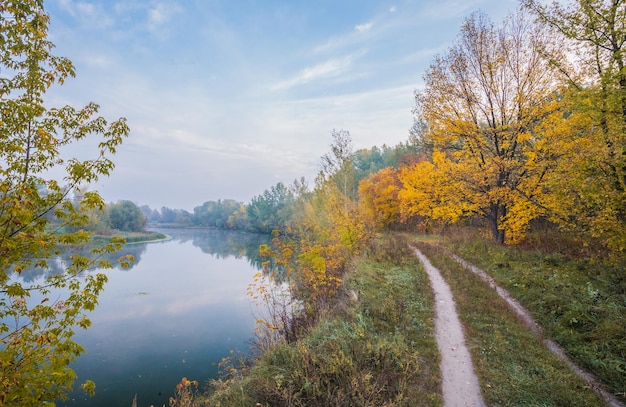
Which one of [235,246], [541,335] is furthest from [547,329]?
[235,246]

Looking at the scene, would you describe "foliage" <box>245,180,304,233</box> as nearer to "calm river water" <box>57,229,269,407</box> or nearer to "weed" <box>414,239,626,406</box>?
"calm river water" <box>57,229,269,407</box>

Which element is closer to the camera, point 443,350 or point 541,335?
point 443,350

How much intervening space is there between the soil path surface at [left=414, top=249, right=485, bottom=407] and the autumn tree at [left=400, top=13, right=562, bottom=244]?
20.6ft

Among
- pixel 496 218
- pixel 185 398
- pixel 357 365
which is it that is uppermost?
pixel 496 218

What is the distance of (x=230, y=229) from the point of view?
12412cm

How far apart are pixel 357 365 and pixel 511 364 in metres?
3.05

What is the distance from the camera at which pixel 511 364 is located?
5.43 meters

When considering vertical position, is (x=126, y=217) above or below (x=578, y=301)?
above

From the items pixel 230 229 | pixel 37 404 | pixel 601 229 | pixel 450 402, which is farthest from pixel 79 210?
pixel 230 229

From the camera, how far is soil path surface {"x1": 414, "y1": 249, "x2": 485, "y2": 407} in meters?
4.74

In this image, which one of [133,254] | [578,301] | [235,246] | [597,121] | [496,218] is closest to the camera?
[578,301]

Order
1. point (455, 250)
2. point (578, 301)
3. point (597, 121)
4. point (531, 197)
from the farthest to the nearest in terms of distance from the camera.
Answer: point (455, 250), point (531, 197), point (597, 121), point (578, 301)

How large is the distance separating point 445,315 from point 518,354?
2.24 metres

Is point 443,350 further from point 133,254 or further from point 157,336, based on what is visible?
point 133,254
